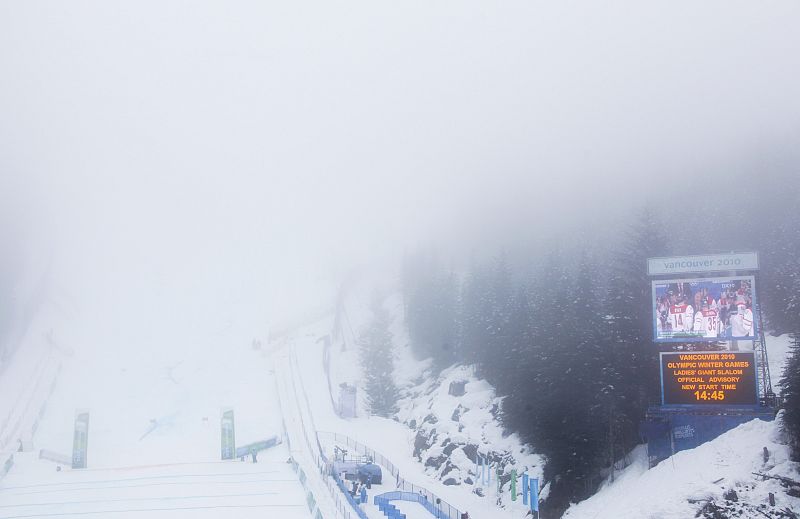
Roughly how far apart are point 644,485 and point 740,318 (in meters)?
7.49

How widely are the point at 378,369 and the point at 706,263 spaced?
3920 centimetres

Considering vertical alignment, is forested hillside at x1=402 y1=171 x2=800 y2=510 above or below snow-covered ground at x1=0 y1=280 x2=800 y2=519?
above

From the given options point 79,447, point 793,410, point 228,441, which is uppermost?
point 793,410

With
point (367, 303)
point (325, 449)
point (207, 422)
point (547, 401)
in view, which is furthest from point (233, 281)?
point (547, 401)

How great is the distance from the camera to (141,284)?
317ft

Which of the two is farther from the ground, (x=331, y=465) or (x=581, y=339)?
A: (x=581, y=339)

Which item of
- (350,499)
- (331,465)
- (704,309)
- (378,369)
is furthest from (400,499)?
(378,369)

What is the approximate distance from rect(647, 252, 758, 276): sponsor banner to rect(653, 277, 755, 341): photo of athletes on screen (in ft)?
1.54

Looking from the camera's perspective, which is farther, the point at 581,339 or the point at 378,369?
the point at 378,369

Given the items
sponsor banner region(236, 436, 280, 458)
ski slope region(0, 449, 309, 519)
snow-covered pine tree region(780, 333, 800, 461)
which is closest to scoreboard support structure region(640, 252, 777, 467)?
snow-covered pine tree region(780, 333, 800, 461)

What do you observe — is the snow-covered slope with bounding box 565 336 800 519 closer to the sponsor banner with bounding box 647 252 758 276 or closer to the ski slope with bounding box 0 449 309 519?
the sponsor banner with bounding box 647 252 758 276

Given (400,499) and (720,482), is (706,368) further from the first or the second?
(400,499)

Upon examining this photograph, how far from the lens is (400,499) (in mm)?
33531

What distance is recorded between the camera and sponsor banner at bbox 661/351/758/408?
24.2 m
